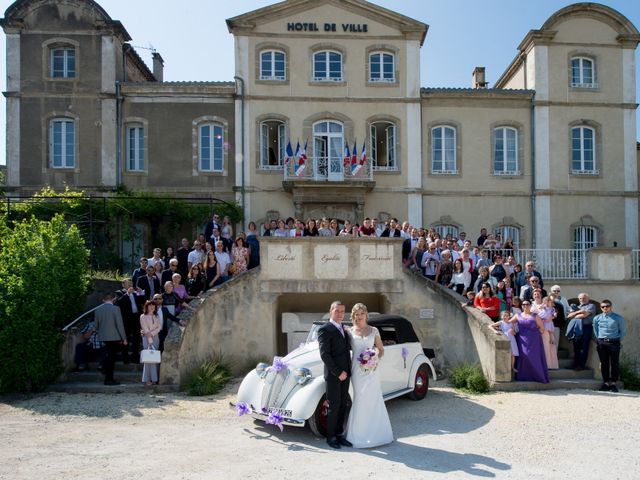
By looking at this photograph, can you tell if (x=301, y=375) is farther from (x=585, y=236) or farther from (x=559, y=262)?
(x=585, y=236)

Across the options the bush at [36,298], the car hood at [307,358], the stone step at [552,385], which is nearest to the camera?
the car hood at [307,358]

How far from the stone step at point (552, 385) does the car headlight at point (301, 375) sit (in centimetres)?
449

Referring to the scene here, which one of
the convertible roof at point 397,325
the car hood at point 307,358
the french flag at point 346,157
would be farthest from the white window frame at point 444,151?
the car hood at point 307,358

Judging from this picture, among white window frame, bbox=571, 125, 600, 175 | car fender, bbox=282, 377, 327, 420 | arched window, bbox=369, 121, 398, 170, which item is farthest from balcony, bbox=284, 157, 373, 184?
car fender, bbox=282, 377, 327, 420

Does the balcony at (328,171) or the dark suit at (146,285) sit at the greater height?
Answer: the balcony at (328,171)

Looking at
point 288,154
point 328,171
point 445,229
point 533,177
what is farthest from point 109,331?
point 533,177

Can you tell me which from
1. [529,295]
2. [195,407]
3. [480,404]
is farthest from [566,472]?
[529,295]

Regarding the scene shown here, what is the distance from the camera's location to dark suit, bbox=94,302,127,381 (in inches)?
432

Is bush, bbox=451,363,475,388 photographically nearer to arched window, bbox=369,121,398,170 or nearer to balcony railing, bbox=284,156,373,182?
balcony railing, bbox=284,156,373,182

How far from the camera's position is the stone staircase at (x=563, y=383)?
11.1 metres

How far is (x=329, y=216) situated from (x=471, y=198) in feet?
18.5

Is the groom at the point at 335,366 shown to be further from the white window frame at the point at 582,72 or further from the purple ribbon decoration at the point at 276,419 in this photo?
the white window frame at the point at 582,72

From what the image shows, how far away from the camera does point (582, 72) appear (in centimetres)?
2306

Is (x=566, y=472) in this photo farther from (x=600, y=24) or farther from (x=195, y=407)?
(x=600, y=24)
